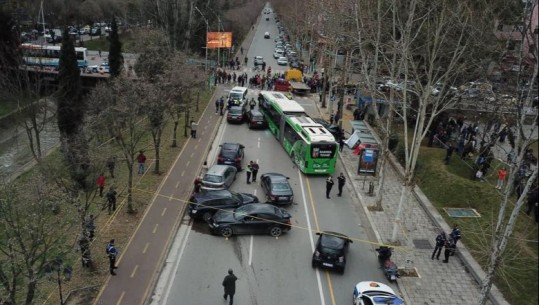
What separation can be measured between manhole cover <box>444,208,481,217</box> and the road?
176 inches

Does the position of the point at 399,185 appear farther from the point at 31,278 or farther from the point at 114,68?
the point at 114,68

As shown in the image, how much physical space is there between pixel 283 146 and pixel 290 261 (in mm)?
15332

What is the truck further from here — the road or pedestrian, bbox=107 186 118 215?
pedestrian, bbox=107 186 118 215

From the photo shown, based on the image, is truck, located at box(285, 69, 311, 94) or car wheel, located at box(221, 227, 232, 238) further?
truck, located at box(285, 69, 311, 94)

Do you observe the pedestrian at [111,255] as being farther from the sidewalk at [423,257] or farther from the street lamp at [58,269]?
the sidewalk at [423,257]

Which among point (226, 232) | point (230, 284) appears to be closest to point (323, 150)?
point (226, 232)

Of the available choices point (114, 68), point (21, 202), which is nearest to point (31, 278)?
point (21, 202)

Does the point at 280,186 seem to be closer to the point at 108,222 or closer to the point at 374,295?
the point at 108,222

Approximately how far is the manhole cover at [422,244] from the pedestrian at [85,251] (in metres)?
13.7

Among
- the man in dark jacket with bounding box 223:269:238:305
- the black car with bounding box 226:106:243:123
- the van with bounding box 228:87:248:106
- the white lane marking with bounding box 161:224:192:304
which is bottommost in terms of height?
the white lane marking with bounding box 161:224:192:304

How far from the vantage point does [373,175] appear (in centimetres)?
2922

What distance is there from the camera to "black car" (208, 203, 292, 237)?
20844 millimetres

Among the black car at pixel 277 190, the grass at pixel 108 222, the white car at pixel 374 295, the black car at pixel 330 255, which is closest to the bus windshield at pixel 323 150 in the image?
the black car at pixel 277 190

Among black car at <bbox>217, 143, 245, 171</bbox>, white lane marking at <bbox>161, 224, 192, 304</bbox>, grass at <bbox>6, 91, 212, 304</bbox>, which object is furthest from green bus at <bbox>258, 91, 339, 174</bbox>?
white lane marking at <bbox>161, 224, 192, 304</bbox>
